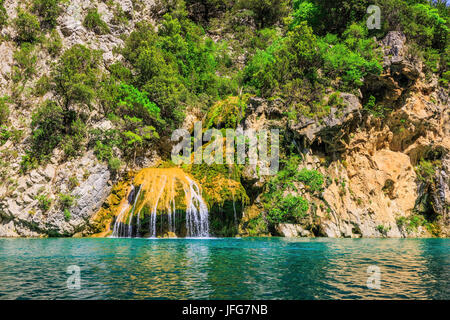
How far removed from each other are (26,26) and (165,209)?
59.1ft

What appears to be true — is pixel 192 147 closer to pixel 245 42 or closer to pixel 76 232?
pixel 76 232

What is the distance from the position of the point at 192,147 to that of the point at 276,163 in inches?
252

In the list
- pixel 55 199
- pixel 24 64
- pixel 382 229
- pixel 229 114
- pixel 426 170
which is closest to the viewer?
pixel 55 199

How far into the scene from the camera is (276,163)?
19078 millimetres

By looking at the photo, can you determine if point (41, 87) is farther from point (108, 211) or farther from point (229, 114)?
point (229, 114)

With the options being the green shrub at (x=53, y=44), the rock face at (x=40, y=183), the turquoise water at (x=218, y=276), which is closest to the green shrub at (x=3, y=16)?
the rock face at (x=40, y=183)

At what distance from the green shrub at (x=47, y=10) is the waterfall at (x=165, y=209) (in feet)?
53.0

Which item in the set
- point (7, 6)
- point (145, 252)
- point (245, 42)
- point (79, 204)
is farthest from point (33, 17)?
point (145, 252)

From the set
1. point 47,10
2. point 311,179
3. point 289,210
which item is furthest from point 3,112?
point 311,179

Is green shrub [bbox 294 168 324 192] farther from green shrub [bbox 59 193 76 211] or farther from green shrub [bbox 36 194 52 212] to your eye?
green shrub [bbox 36 194 52 212]

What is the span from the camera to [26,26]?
21.6 metres

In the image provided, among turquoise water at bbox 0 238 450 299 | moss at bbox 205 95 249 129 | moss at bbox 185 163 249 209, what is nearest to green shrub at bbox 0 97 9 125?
moss at bbox 185 163 249 209

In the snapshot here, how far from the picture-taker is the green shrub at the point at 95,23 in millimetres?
24062

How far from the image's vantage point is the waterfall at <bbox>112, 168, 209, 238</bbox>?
1573 centimetres
